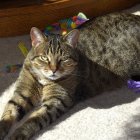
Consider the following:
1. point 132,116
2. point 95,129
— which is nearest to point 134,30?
point 132,116

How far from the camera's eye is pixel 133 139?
2227 millimetres

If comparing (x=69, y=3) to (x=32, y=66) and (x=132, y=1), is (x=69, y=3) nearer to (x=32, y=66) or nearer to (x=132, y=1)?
(x=132, y=1)

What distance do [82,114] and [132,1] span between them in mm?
1761

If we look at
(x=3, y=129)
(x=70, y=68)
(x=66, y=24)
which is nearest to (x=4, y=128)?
(x=3, y=129)

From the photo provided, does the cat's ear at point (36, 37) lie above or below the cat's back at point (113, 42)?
above

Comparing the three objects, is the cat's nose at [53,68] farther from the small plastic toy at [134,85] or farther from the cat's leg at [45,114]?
the small plastic toy at [134,85]

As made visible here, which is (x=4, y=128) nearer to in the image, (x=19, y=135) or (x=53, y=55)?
(x=19, y=135)

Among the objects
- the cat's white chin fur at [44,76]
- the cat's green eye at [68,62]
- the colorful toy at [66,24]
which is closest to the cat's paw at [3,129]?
the cat's white chin fur at [44,76]

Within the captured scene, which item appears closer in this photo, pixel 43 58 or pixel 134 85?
pixel 43 58

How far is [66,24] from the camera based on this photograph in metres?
3.40

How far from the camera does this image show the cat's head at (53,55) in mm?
2383

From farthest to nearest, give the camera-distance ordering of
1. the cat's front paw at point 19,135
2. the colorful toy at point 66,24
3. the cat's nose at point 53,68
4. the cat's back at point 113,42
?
1. the colorful toy at point 66,24
2. the cat's back at point 113,42
3. the cat's nose at point 53,68
4. the cat's front paw at point 19,135

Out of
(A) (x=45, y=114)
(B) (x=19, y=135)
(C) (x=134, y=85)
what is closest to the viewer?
(B) (x=19, y=135)

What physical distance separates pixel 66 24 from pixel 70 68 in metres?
1.02
